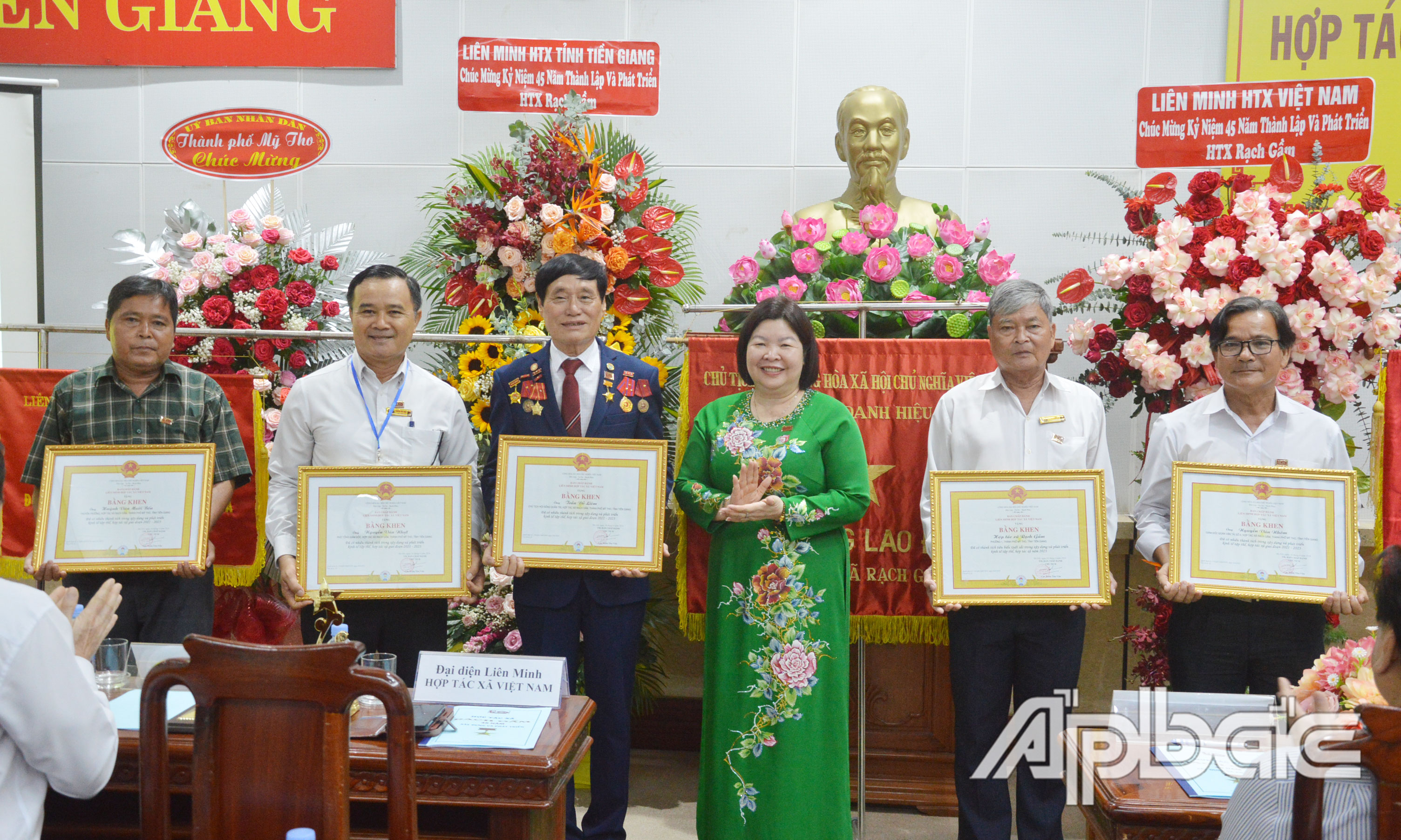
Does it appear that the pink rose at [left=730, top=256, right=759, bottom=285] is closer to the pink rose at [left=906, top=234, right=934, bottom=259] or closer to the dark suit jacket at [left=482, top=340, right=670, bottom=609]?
the pink rose at [left=906, top=234, right=934, bottom=259]

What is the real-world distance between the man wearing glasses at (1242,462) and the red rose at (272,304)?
9.61 ft

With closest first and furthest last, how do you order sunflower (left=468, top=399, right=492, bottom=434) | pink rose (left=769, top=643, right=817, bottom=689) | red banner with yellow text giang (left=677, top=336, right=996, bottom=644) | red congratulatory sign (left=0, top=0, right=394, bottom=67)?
pink rose (left=769, top=643, right=817, bottom=689)
red banner with yellow text giang (left=677, top=336, right=996, bottom=644)
sunflower (left=468, top=399, right=492, bottom=434)
red congratulatory sign (left=0, top=0, right=394, bottom=67)

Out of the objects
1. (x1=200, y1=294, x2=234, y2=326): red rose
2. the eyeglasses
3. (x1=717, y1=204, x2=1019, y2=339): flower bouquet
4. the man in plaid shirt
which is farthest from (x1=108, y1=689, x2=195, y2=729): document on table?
the eyeglasses

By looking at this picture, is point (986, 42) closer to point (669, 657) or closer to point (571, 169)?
Answer: point (571, 169)

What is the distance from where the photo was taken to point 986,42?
4996 millimetres

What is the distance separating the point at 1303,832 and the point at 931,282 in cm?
239

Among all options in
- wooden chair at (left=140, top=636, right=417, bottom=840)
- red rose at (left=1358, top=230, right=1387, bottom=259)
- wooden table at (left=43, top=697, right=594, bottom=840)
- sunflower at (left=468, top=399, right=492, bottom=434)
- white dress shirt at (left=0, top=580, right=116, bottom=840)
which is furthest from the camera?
sunflower at (left=468, top=399, right=492, bottom=434)

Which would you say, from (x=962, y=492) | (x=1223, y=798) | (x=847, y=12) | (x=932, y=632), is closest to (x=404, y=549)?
(x=962, y=492)

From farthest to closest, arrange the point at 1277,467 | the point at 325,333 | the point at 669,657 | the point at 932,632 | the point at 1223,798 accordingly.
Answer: the point at 669,657 < the point at 325,333 < the point at 932,632 < the point at 1277,467 < the point at 1223,798

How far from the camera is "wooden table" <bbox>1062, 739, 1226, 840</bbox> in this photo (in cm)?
176

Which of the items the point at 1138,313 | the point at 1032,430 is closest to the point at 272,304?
the point at 1032,430

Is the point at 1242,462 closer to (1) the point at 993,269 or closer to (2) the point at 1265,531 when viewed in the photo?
(2) the point at 1265,531

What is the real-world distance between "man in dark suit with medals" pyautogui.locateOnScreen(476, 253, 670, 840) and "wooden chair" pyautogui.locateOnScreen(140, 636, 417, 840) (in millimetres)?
1287

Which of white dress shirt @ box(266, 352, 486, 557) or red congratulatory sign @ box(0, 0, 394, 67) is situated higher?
red congratulatory sign @ box(0, 0, 394, 67)
